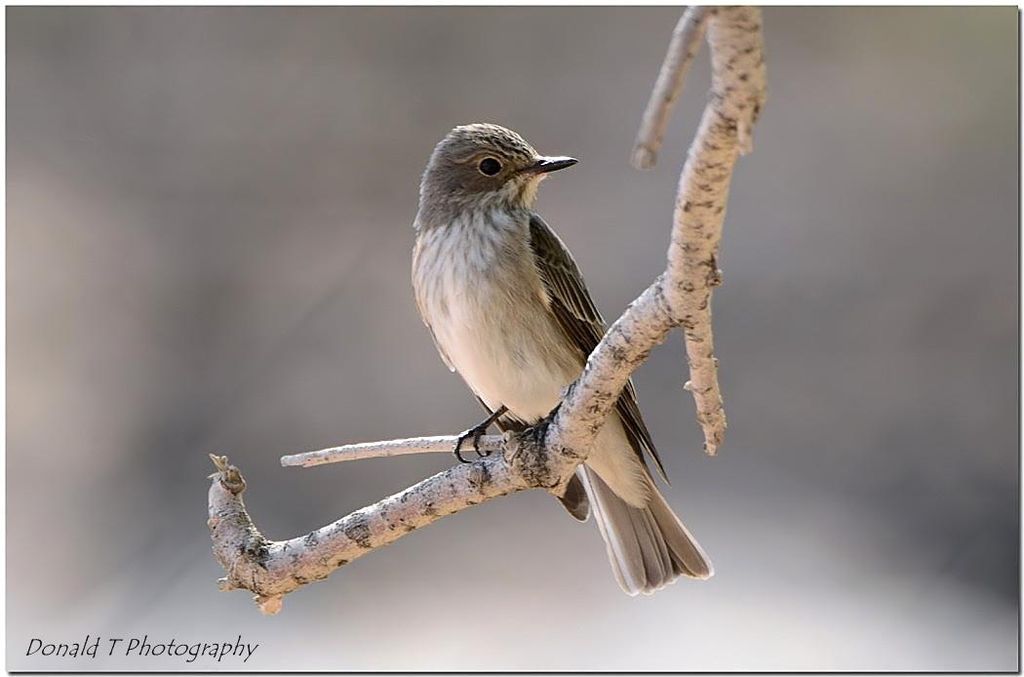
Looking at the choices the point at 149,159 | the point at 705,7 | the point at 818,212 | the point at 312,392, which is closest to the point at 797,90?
the point at 818,212

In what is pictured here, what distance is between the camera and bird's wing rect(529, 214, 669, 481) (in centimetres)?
350

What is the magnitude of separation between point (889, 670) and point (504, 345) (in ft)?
8.32

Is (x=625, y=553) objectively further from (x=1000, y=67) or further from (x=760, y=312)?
(x=1000, y=67)

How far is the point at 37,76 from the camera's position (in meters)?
7.38

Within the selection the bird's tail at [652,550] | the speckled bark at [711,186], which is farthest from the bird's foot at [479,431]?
the speckled bark at [711,186]

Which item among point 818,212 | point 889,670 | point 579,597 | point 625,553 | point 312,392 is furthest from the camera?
point 818,212

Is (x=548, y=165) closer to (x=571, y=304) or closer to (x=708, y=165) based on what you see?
(x=571, y=304)

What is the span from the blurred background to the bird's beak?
225cm

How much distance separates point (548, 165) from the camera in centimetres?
369

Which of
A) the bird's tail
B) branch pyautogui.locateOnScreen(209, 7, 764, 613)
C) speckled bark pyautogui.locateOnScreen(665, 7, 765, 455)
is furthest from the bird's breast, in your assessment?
speckled bark pyautogui.locateOnScreen(665, 7, 765, 455)

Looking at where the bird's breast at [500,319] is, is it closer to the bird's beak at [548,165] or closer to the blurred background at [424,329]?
the bird's beak at [548,165]

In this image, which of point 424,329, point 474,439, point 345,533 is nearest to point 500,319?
point 474,439

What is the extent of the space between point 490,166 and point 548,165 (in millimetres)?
201

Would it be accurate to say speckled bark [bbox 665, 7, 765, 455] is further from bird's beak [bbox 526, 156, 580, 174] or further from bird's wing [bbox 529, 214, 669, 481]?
A: bird's beak [bbox 526, 156, 580, 174]
